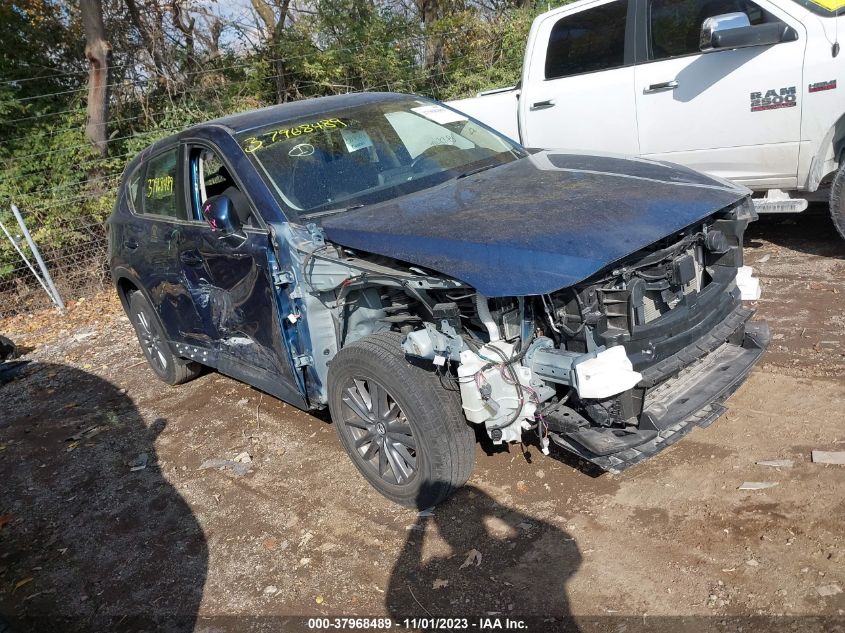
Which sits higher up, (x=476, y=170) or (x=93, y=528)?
(x=476, y=170)

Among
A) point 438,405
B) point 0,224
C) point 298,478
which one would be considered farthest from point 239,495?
point 0,224

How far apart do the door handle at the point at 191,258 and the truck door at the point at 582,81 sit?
364 centimetres

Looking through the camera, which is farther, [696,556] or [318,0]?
[318,0]

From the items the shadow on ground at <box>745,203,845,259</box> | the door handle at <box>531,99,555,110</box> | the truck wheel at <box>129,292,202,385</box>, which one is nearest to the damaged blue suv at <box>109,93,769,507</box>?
the truck wheel at <box>129,292,202,385</box>

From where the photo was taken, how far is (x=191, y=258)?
14.2 feet

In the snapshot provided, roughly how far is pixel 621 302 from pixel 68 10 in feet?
42.9

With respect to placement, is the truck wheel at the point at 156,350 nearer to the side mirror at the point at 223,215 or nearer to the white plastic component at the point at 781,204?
the side mirror at the point at 223,215

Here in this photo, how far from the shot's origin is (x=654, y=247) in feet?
9.91

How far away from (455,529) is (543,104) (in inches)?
176

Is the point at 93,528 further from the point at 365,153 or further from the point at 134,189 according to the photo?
the point at 365,153

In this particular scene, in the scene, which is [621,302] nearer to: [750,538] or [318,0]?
[750,538]

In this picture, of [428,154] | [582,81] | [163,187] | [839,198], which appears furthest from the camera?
[582,81]

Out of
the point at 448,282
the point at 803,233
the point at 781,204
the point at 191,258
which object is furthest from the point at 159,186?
the point at 803,233

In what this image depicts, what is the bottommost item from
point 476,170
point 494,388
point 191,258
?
point 494,388
